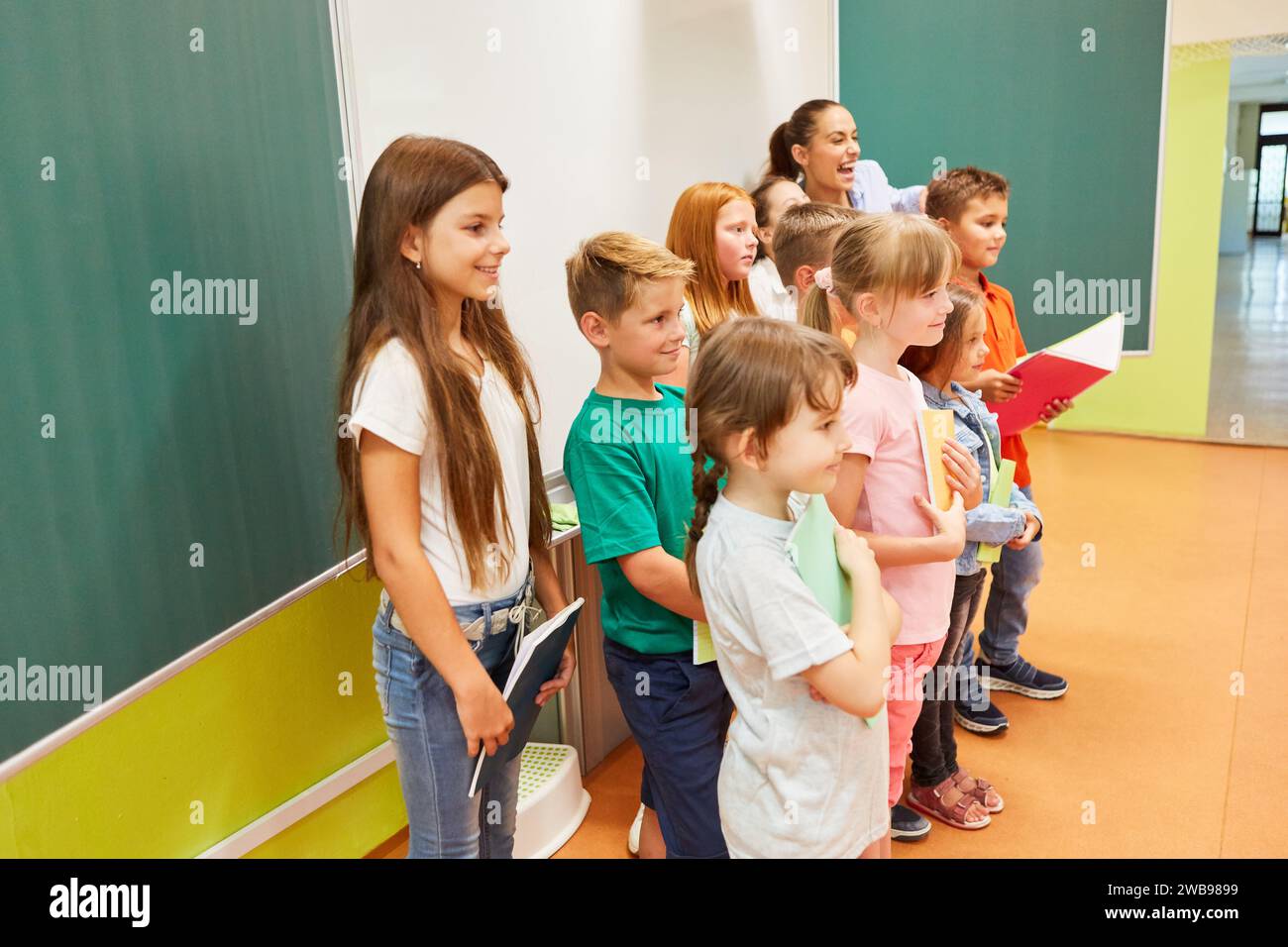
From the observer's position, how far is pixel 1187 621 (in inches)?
139

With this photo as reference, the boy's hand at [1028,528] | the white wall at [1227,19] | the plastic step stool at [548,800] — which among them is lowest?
the plastic step stool at [548,800]

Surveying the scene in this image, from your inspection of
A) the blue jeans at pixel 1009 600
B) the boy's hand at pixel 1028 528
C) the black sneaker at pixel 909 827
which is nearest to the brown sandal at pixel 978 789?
the black sneaker at pixel 909 827

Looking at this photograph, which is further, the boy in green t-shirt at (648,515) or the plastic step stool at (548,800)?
the plastic step stool at (548,800)

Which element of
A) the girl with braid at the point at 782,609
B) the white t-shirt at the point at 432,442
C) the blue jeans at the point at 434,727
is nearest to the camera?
the girl with braid at the point at 782,609

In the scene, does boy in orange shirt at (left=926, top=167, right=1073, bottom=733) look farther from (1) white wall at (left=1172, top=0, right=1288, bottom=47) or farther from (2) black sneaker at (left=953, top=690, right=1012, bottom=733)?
(1) white wall at (left=1172, top=0, right=1288, bottom=47)

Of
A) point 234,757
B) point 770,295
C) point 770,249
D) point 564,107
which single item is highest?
point 564,107

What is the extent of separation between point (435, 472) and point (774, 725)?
2.04 ft

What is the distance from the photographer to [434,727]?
1.63 m

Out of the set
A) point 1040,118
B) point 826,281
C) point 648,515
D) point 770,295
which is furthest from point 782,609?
point 1040,118

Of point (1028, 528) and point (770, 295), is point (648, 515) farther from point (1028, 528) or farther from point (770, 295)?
point (770, 295)

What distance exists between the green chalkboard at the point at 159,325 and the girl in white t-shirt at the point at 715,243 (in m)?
0.95

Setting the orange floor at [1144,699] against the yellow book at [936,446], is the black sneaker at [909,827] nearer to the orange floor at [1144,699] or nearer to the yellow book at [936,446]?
the orange floor at [1144,699]

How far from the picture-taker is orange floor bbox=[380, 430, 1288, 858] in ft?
8.00

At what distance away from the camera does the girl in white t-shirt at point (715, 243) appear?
8.71 ft
